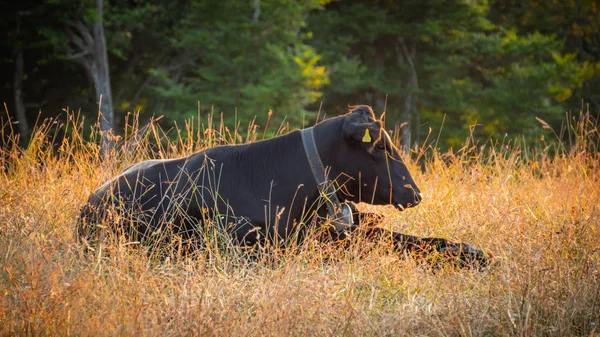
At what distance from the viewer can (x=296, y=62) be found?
19.8 metres

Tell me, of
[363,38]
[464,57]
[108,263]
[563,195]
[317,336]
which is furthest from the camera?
[363,38]

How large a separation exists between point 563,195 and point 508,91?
16.9m

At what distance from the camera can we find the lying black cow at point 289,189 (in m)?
4.79

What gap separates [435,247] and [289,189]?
1.11 meters

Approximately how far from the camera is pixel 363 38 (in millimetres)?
24234

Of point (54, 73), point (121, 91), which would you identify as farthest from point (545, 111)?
point (54, 73)

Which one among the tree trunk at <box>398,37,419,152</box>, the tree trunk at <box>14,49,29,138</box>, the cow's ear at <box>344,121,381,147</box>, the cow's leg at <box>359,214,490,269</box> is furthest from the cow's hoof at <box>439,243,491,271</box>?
the tree trunk at <box>398,37,419,152</box>

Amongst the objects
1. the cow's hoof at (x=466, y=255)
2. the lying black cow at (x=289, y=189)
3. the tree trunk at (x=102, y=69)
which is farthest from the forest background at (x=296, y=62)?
the cow's hoof at (x=466, y=255)

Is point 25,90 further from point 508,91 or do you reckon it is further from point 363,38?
point 508,91

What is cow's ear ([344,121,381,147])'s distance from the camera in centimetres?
479

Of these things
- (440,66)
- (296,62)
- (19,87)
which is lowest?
(19,87)

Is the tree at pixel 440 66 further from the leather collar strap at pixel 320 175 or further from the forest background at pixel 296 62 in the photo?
the leather collar strap at pixel 320 175

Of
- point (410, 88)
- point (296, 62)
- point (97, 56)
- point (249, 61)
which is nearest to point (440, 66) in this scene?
point (410, 88)

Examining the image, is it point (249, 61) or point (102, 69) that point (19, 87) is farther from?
point (249, 61)
